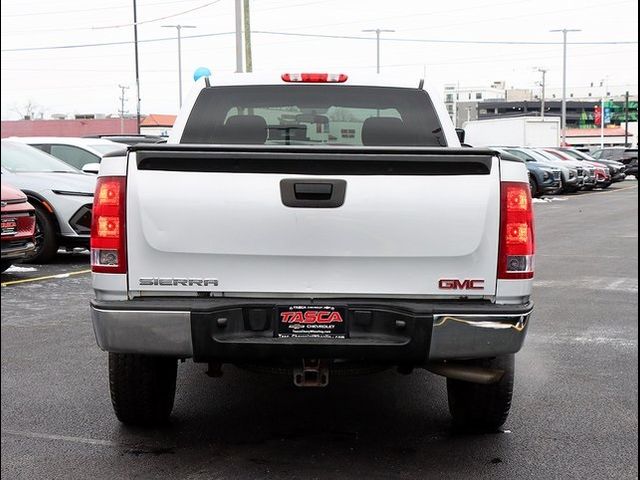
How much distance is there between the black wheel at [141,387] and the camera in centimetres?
418

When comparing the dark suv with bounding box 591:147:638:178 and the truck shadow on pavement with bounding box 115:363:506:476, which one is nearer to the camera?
the truck shadow on pavement with bounding box 115:363:506:476

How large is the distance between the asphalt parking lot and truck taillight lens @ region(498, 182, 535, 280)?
0.97 m

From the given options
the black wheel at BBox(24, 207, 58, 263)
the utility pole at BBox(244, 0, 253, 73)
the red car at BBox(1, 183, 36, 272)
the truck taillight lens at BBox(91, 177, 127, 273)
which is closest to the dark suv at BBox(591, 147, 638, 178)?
the utility pole at BBox(244, 0, 253, 73)

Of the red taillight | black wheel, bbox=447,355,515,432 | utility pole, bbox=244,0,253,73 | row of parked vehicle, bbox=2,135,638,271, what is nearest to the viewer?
black wheel, bbox=447,355,515,432

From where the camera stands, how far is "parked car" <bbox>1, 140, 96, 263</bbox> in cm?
1099

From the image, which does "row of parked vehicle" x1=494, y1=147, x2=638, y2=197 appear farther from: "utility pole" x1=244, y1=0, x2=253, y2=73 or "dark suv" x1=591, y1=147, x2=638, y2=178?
"utility pole" x1=244, y1=0, x2=253, y2=73

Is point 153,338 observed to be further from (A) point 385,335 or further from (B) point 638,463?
(B) point 638,463

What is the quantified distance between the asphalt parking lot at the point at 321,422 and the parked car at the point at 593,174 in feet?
85.8

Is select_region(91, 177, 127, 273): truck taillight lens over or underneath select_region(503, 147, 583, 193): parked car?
over

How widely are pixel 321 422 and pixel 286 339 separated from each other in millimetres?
1133

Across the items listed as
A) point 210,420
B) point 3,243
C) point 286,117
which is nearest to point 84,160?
point 3,243

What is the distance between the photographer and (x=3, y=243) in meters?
8.84

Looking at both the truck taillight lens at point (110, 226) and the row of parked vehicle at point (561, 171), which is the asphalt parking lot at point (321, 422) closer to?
the truck taillight lens at point (110, 226)

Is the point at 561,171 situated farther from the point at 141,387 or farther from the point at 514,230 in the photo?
the point at 141,387
